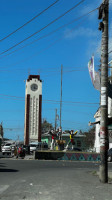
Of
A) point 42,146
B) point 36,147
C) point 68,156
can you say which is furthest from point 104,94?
point 36,147

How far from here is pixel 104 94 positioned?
12648 millimetres

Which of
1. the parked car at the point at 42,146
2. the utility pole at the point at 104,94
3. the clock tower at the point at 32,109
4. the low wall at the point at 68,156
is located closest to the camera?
→ the utility pole at the point at 104,94

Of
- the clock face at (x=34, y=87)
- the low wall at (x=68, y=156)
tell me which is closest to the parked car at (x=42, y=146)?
the low wall at (x=68, y=156)

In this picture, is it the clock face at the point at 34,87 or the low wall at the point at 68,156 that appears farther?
the clock face at the point at 34,87

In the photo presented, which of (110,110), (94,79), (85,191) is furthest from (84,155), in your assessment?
(85,191)

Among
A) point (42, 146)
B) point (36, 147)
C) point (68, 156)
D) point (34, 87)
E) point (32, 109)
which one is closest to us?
point (68, 156)

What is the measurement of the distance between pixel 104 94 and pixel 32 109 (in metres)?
71.6

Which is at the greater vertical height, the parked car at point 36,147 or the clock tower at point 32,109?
the clock tower at point 32,109

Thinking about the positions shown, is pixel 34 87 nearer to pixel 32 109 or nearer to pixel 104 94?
pixel 32 109

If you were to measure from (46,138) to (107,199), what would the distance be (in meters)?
80.4

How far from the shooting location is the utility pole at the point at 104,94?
1226cm

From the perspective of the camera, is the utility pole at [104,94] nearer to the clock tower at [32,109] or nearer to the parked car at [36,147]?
the parked car at [36,147]

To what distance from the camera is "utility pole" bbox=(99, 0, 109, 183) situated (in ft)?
40.2

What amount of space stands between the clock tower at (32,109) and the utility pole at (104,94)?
7102 centimetres
